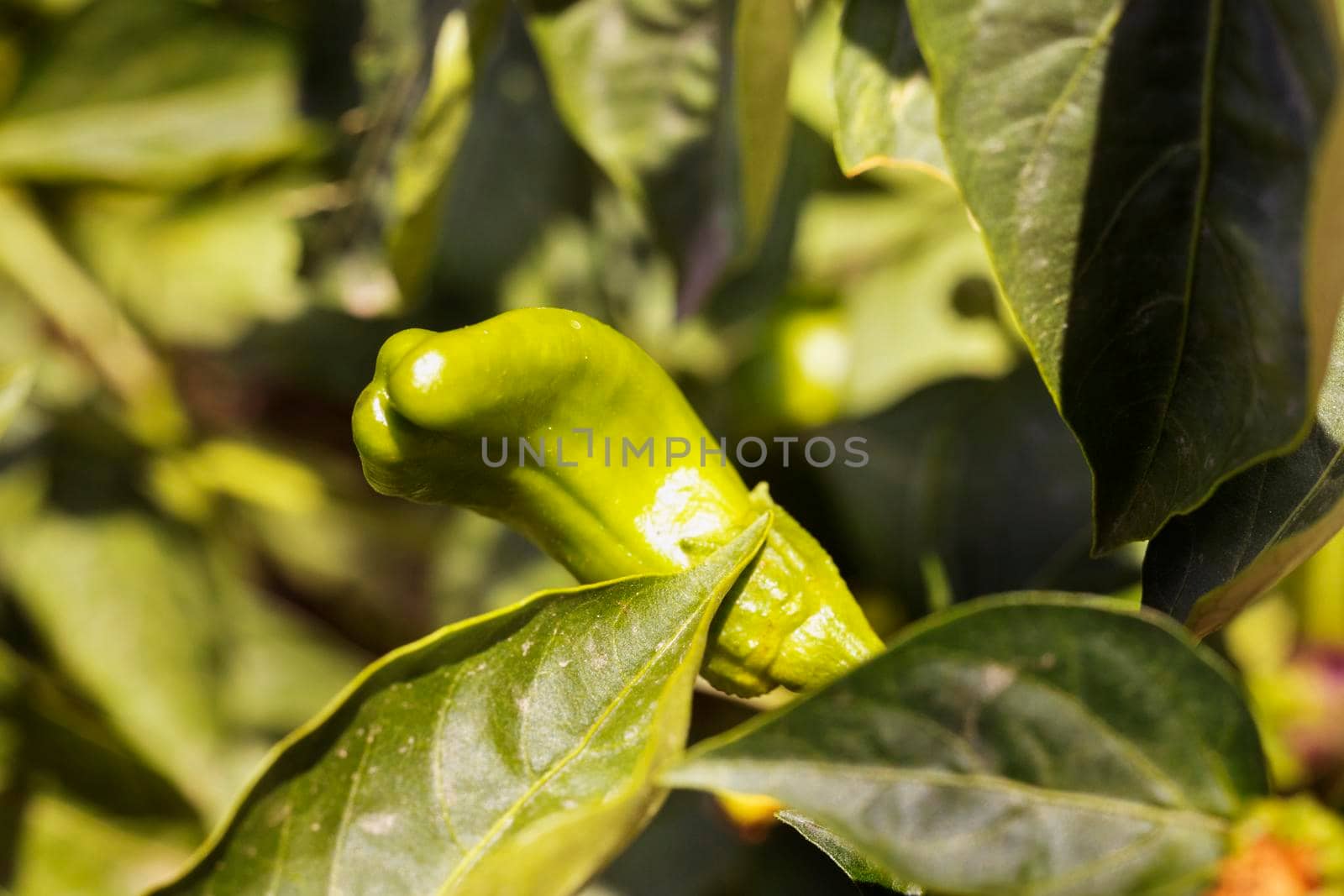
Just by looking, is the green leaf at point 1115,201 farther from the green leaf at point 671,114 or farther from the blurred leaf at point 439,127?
the blurred leaf at point 439,127

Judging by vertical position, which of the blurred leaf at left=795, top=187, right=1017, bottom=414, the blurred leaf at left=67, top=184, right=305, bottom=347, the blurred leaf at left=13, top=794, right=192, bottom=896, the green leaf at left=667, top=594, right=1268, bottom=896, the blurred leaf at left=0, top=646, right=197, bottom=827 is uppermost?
the green leaf at left=667, top=594, right=1268, bottom=896

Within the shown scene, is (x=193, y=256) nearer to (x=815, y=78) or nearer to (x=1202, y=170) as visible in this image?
(x=815, y=78)

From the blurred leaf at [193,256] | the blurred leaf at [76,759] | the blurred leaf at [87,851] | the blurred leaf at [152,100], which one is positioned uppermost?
the blurred leaf at [152,100]

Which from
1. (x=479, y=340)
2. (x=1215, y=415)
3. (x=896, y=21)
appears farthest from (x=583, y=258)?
(x=1215, y=415)

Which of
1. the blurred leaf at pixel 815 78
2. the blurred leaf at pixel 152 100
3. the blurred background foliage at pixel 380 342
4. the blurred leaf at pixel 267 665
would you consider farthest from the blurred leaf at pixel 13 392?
the blurred leaf at pixel 815 78

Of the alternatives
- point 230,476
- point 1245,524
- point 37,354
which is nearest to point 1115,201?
point 1245,524

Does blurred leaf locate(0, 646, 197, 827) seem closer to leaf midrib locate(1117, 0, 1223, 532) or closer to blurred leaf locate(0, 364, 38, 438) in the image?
blurred leaf locate(0, 364, 38, 438)

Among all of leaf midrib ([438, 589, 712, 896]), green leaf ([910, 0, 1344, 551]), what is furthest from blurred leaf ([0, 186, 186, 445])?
green leaf ([910, 0, 1344, 551])
